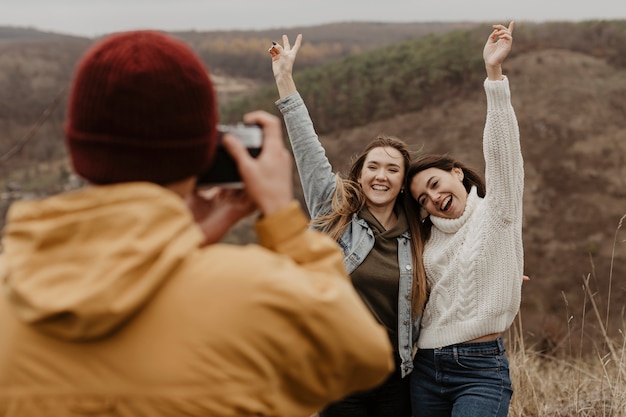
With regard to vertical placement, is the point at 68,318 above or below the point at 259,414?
above

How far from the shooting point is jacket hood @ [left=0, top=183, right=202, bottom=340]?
0.85 meters

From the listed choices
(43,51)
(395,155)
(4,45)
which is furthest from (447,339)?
(4,45)

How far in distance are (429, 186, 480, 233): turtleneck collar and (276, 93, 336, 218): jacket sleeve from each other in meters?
0.45

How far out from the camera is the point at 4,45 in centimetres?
4500

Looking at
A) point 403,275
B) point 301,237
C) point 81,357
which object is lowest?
point 403,275

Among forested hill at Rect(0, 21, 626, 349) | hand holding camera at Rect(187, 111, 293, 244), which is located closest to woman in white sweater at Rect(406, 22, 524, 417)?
hand holding camera at Rect(187, 111, 293, 244)

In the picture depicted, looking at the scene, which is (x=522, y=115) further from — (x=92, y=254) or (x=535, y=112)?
(x=92, y=254)

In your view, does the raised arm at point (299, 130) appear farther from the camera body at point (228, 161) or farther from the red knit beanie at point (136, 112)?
the red knit beanie at point (136, 112)

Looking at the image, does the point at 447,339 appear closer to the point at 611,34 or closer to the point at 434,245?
the point at 434,245

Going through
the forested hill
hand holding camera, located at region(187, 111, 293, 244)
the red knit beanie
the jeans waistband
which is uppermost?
the red knit beanie

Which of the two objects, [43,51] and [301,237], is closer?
[301,237]

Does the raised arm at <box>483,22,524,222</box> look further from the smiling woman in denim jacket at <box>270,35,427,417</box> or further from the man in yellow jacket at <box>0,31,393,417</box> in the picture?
the man in yellow jacket at <box>0,31,393,417</box>

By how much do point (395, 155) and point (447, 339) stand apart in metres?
0.80

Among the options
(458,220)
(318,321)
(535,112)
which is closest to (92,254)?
(318,321)
